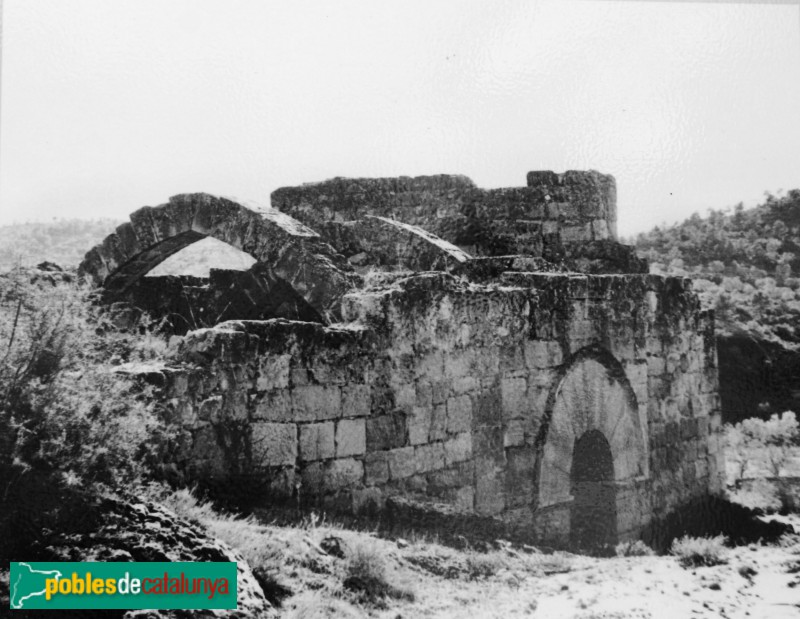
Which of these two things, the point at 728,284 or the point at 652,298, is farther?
the point at 728,284

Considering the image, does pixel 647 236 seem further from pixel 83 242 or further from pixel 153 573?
pixel 153 573

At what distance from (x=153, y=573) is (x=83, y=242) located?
26817 millimetres

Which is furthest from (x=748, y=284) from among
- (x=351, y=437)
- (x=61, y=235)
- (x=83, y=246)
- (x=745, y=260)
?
(x=61, y=235)

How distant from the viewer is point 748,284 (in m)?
19.6

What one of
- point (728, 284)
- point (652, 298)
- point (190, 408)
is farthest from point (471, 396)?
point (728, 284)

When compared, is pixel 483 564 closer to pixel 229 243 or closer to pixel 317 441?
pixel 317 441

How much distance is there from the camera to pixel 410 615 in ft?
14.0

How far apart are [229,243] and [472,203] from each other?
3.76 metres

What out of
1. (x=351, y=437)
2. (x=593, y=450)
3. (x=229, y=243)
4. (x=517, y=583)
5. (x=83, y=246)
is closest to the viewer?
(x=517, y=583)

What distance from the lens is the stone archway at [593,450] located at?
7203 mm

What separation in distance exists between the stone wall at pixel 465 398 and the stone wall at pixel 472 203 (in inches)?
85.2

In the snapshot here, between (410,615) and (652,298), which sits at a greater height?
(652,298)

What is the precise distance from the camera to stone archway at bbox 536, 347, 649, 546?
7.20m

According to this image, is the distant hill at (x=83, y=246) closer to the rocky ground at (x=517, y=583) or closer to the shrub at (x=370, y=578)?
the rocky ground at (x=517, y=583)
